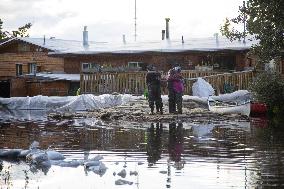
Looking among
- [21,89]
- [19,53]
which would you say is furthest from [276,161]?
[19,53]

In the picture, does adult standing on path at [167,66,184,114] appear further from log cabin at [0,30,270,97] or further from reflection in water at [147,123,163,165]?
log cabin at [0,30,270,97]

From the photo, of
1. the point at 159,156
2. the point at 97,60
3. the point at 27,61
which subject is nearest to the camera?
the point at 159,156

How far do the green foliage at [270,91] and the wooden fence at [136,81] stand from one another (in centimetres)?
492

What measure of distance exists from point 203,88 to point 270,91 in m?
5.09

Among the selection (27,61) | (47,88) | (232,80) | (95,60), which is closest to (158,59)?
(95,60)

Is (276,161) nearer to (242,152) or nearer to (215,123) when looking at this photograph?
(242,152)

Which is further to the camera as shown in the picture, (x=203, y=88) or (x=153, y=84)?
(x=203, y=88)

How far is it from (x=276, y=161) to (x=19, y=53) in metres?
37.0

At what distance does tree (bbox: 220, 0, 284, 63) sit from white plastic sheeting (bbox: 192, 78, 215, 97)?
210 inches

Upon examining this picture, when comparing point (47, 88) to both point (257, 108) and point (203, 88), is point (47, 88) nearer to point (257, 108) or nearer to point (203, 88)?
point (203, 88)

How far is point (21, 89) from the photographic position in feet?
116

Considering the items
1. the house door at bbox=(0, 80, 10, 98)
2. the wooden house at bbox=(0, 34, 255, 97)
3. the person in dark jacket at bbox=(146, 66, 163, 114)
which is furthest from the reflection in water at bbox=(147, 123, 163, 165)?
the house door at bbox=(0, 80, 10, 98)

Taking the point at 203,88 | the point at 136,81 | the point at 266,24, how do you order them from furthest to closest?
the point at 136,81 < the point at 203,88 < the point at 266,24

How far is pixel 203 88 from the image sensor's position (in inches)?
952
